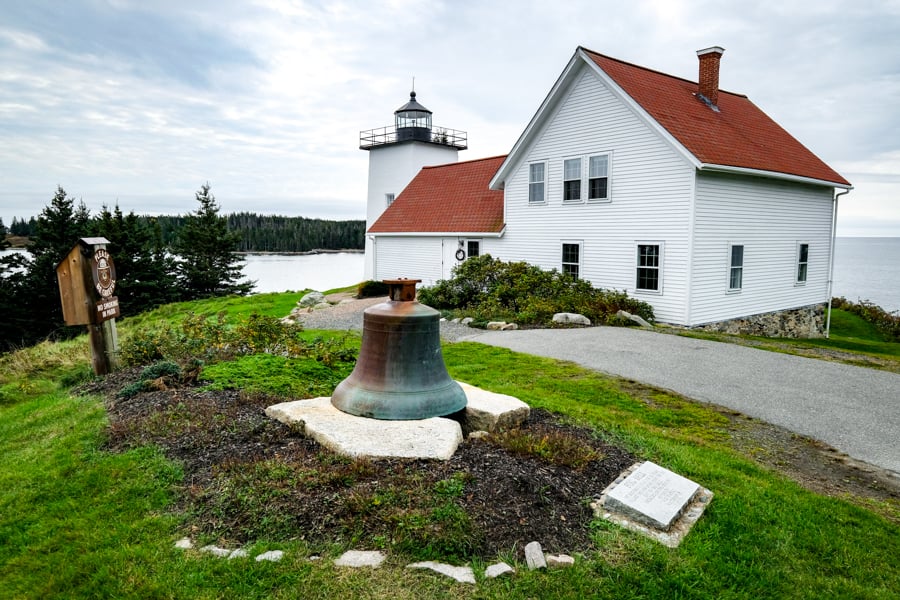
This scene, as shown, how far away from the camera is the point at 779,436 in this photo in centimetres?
691

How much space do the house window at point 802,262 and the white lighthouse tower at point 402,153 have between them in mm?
19205

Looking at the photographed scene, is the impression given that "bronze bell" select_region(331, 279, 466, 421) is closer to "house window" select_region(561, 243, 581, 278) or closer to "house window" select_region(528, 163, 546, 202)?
"house window" select_region(561, 243, 581, 278)

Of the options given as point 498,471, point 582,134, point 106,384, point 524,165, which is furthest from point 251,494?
point 524,165

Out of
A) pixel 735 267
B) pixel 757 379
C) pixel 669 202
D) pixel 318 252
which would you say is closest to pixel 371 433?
pixel 757 379

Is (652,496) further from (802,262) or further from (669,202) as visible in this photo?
(802,262)

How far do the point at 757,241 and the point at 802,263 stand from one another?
3.76 meters

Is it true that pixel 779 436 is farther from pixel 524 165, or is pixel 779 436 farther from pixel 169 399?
pixel 524 165

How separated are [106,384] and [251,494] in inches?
180

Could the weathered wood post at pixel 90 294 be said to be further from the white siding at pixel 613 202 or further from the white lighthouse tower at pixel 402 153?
the white lighthouse tower at pixel 402 153

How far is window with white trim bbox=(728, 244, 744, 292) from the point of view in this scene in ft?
55.6

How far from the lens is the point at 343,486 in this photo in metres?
4.25

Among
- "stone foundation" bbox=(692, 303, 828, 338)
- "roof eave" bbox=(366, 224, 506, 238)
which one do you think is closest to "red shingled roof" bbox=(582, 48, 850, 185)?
"stone foundation" bbox=(692, 303, 828, 338)

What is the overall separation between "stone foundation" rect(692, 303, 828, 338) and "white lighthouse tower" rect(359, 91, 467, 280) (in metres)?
19.2

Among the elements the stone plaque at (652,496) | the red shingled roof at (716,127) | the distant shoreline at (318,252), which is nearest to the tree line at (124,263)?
the distant shoreline at (318,252)
